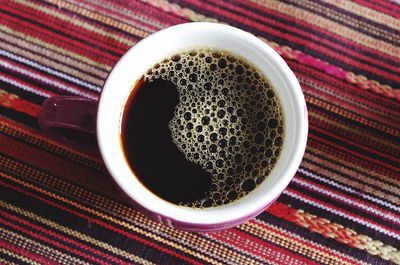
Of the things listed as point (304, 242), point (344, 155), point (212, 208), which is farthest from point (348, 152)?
point (212, 208)

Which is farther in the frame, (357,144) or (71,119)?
(357,144)

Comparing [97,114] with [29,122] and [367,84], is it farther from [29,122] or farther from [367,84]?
[367,84]

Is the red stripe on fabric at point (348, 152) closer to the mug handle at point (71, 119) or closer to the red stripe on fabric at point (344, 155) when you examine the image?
the red stripe on fabric at point (344, 155)

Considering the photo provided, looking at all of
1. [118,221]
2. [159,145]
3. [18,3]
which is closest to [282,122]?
[159,145]

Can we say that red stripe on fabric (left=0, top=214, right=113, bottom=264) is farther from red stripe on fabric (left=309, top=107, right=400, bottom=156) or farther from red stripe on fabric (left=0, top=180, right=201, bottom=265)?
red stripe on fabric (left=309, top=107, right=400, bottom=156)

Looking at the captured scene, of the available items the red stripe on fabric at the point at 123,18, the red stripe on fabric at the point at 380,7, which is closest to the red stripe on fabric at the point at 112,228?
the red stripe on fabric at the point at 123,18

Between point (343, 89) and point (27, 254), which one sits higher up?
point (343, 89)

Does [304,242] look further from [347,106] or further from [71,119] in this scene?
[71,119]

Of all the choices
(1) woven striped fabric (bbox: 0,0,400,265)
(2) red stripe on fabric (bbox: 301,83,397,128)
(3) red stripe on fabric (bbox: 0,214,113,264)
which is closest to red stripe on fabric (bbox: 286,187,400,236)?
(1) woven striped fabric (bbox: 0,0,400,265)
